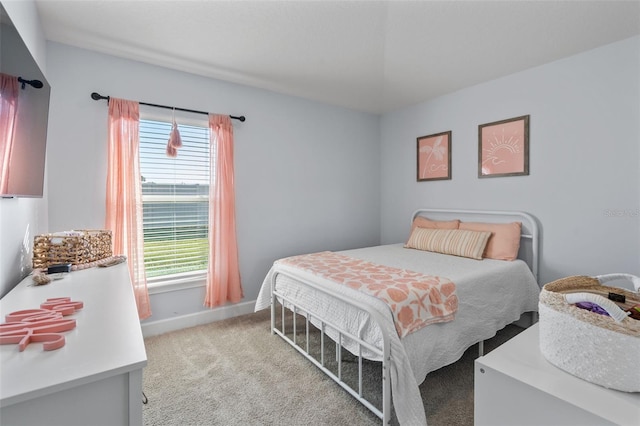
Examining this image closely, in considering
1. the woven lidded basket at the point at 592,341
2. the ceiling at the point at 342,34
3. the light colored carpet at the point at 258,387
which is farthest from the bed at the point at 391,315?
the ceiling at the point at 342,34

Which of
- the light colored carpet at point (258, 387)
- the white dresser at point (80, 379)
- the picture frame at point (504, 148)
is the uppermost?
the picture frame at point (504, 148)

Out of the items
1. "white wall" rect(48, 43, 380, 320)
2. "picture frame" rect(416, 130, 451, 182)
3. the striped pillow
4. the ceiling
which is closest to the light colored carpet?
"white wall" rect(48, 43, 380, 320)

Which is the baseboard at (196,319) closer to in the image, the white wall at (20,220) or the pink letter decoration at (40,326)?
the white wall at (20,220)

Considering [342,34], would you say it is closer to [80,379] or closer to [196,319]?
[80,379]

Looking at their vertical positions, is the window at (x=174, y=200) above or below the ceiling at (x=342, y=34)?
below

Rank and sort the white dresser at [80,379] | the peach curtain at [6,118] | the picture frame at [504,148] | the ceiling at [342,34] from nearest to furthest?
1. the white dresser at [80,379]
2. the peach curtain at [6,118]
3. the ceiling at [342,34]
4. the picture frame at [504,148]

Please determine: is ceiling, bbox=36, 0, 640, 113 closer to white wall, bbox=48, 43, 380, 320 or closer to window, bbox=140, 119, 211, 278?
white wall, bbox=48, 43, 380, 320

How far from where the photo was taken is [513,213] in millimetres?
2783

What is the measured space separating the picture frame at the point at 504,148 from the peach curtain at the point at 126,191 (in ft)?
10.5

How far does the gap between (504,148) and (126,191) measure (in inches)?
134

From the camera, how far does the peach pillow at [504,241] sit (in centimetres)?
261

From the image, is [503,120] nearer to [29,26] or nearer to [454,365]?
[454,365]

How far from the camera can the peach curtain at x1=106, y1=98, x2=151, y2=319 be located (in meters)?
2.39

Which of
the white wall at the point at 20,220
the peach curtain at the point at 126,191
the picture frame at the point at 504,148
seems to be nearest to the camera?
the white wall at the point at 20,220
